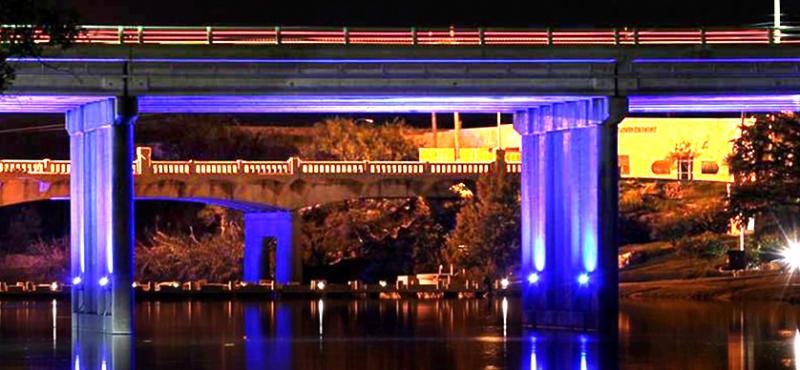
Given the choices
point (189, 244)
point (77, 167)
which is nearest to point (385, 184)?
point (189, 244)

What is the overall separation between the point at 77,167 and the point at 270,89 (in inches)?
333

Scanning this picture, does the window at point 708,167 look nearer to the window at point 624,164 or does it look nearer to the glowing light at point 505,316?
the window at point 624,164

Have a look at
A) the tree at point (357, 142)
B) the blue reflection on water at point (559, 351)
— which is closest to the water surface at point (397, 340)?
the blue reflection on water at point (559, 351)

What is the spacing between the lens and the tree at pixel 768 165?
3442 inches

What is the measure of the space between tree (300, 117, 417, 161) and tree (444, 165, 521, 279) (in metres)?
17.7

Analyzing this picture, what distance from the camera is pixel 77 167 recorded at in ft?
213

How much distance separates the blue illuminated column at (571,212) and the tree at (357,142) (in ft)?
194

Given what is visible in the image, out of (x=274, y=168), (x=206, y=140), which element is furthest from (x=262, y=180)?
(x=206, y=140)

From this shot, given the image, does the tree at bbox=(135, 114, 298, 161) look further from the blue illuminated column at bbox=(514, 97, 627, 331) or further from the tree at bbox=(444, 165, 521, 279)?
the blue illuminated column at bbox=(514, 97, 627, 331)

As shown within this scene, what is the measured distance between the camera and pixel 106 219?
61688mm

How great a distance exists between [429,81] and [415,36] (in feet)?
4.80

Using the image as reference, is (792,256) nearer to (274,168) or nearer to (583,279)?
(274,168)

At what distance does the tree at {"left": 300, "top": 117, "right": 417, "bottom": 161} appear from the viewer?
412ft

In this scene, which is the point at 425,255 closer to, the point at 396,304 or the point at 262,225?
the point at 262,225
